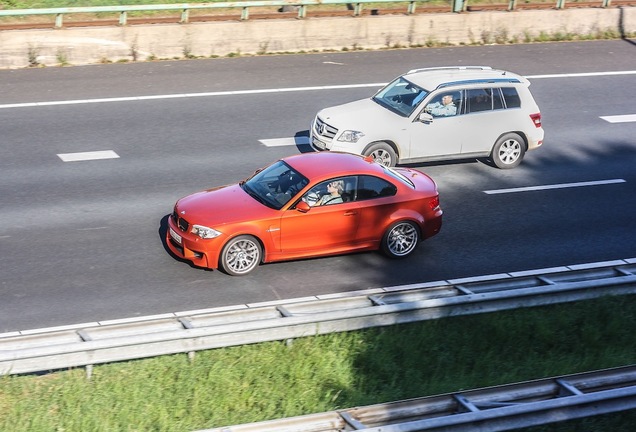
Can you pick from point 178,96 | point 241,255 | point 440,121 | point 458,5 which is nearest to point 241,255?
point 241,255

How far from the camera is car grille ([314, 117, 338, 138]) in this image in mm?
16734

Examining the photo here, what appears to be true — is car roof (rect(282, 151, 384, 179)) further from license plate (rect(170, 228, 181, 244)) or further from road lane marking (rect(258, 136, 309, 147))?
road lane marking (rect(258, 136, 309, 147))

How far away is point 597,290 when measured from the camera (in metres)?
11.6

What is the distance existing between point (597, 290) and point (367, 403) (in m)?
3.72

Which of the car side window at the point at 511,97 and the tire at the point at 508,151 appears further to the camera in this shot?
the car side window at the point at 511,97

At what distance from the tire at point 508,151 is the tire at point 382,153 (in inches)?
83.8

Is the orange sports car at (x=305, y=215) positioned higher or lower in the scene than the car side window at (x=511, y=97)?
lower

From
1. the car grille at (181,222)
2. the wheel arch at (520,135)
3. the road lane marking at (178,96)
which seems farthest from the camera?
the road lane marking at (178,96)

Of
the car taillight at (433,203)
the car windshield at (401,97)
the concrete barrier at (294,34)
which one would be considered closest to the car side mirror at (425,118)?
the car windshield at (401,97)

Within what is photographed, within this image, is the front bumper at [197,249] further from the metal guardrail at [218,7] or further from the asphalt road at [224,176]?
the metal guardrail at [218,7]

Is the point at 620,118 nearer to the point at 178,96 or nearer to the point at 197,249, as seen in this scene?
the point at 178,96

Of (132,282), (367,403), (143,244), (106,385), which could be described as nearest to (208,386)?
(106,385)

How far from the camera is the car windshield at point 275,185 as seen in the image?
13273 mm


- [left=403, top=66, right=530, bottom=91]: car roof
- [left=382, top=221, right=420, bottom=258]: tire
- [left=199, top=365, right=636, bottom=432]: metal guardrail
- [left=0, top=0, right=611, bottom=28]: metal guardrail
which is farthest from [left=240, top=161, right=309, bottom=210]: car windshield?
[left=0, top=0, right=611, bottom=28]: metal guardrail
